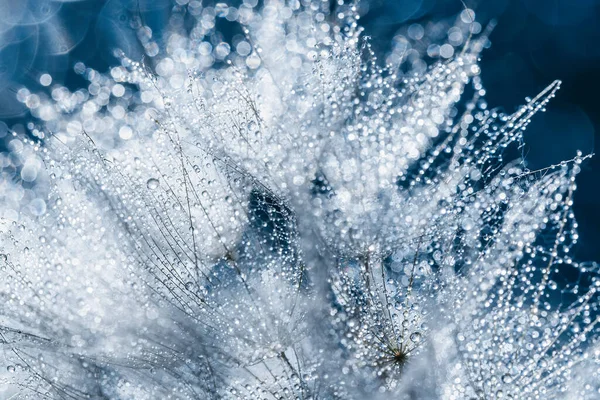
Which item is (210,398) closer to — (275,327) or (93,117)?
(275,327)

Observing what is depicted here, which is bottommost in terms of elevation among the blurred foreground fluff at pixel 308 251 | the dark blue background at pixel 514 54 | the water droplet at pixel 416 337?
the water droplet at pixel 416 337

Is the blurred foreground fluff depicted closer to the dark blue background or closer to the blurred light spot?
the dark blue background

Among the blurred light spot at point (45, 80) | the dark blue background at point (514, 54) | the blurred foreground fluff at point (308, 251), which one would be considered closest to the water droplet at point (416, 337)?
the blurred foreground fluff at point (308, 251)

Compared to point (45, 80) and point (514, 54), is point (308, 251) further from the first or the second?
point (45, 80)

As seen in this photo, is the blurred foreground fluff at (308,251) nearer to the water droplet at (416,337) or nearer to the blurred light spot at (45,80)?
the water droplet at (416,337)

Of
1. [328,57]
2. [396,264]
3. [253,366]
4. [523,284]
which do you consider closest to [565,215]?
[523,284]

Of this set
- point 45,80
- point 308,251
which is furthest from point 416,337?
point 45,80

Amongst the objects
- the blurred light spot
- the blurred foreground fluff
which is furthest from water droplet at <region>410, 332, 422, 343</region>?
the blurred light spot
